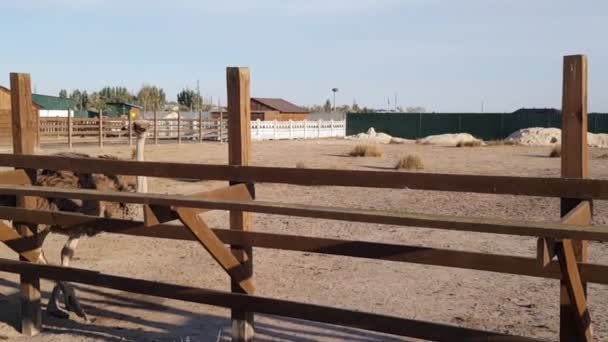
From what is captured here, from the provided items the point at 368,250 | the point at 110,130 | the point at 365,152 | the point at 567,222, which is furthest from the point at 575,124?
the point at 110,130

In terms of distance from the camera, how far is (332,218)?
141 inches

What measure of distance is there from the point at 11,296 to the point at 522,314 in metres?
4.64

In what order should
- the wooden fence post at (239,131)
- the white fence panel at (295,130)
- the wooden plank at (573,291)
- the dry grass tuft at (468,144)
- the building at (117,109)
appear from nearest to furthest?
the wooden plank at (573,291), the wooden fence post at (239,131), the dry grass tuft at (468,144), the white fence panel at (295,130), the building at (117,109)

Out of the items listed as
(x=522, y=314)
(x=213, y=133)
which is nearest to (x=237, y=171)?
(x=522, y=314)

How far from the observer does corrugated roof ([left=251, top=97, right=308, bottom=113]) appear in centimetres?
6581

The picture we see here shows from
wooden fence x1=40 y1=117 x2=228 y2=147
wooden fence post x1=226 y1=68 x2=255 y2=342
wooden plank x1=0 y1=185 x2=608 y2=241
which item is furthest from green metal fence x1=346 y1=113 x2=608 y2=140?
wooden plank x1=0 y1=185 x2=608 y2=241

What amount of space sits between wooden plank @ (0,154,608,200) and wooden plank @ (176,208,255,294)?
0.49 metres

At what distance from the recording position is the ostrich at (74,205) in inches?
242

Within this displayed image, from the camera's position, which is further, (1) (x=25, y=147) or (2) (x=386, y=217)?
(1) (x=25, y=147)

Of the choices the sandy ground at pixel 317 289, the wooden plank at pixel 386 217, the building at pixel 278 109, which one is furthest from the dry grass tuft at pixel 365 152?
the building at pixel 278 109

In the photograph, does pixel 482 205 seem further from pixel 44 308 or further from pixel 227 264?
pixel 227 264

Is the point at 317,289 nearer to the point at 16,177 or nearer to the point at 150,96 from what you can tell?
the point at 16,177

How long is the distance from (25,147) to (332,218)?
10.6 feet

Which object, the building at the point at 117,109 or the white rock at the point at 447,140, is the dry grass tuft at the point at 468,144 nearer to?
the white rock at the point at 447,140
